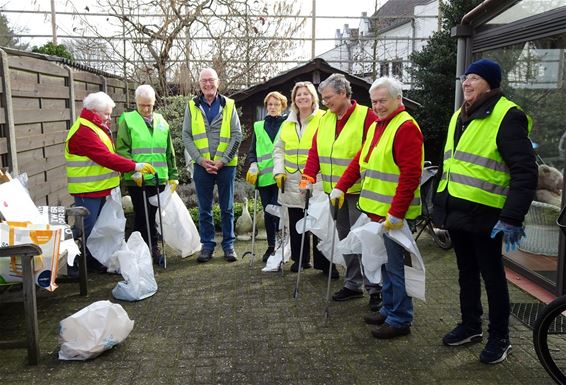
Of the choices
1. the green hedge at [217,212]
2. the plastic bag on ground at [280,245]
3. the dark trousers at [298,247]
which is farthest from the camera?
the green hedge at [217,212]

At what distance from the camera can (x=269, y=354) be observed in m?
3.50

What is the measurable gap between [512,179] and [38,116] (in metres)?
4.37

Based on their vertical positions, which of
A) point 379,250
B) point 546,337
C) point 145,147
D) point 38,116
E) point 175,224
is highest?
point 38,116

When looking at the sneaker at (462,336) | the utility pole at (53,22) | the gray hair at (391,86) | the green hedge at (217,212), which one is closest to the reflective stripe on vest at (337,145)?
the gray hair at (391,86)

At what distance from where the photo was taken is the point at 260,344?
12.0 ft

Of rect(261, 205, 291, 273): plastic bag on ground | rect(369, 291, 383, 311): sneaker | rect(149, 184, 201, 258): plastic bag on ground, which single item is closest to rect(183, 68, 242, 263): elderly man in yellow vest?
rect(149, 184, 201, 258): plastic bag on ground

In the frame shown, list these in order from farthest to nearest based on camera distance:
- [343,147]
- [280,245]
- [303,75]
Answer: [303,75]
[280,245]
[343,147]

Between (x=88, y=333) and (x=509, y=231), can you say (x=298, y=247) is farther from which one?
(x=509, y=231)

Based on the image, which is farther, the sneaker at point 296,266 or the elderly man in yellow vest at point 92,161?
the sneaker at point 296,266

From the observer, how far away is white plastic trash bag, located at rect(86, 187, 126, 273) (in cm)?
500

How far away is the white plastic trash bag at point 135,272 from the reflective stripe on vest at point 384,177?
2050mm

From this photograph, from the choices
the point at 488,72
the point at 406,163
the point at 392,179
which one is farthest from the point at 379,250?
the point at 488,72

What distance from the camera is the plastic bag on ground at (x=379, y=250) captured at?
3.59m

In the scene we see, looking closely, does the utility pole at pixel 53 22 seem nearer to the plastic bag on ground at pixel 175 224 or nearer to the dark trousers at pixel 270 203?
the plastic bag on ground at pixel 175 224
